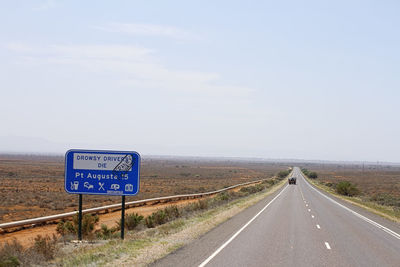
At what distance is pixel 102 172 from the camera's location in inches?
584

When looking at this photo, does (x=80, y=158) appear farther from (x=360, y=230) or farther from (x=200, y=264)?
(x=360, y=230)

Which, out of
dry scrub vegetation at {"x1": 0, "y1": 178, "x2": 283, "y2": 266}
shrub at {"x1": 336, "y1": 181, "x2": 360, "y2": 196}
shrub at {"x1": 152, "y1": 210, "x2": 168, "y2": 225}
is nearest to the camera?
dry scrub vegetation at {"x1": 0, "y1": 178, "x2": 283, "y2": 266}

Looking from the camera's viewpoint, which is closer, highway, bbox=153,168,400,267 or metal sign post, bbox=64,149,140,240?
highway, bbox=153,168,400,267

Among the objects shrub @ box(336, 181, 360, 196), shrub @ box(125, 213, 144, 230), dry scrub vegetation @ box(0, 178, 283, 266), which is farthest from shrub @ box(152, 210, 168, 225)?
shrub @ box(336, 181, 360, 196)

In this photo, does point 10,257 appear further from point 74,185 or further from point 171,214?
point 171,214

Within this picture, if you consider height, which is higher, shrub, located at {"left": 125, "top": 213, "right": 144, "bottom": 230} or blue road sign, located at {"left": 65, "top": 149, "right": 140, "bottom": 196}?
blue road sign, located at {"left": 65, "top": 149, "right": 140, "bottom": 196}

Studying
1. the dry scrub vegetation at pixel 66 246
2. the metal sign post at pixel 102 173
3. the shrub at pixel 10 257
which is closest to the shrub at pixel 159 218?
the dry scrub vegetation at pixel 66 246

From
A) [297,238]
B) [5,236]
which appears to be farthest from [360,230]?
[5,236]

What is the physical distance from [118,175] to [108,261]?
14.0 ft

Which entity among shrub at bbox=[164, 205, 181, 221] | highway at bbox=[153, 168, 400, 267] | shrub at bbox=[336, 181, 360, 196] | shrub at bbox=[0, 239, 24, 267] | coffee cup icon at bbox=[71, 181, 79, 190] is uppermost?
coffee cup icon at bbox=[71, 181, 79, 190]

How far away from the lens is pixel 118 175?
48.4 feet

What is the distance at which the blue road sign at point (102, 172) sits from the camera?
14.7 m

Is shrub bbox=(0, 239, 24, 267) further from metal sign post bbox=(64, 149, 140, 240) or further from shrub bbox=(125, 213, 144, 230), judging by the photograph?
shrub bbox=(125, 213, 144, 230)

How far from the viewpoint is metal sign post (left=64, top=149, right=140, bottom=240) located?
48.1 ft
